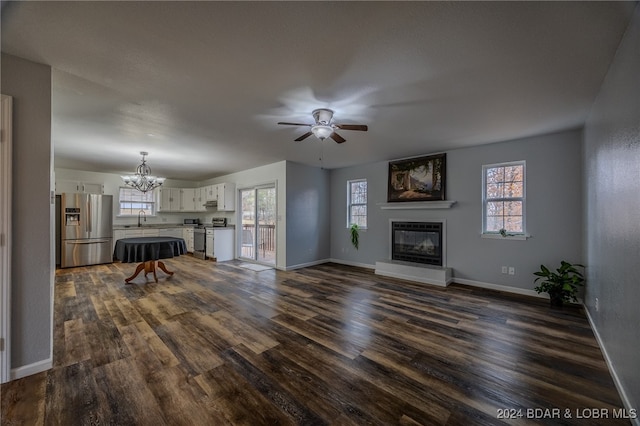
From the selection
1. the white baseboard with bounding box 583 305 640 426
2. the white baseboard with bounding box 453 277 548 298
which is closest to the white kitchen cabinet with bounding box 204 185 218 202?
the white baseboard with bounding box 453 277 548 298

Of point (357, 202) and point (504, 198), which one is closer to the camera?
point (504, 198)

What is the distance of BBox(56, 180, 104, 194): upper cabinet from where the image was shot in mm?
6730

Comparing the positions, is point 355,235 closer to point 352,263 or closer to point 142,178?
point 352,263

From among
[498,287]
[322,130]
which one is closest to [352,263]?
[498,287]

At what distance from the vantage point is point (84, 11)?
5.11 ft

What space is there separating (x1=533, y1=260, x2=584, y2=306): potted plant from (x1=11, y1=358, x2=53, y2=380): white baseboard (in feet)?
18.2

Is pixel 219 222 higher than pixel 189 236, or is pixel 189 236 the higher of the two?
pixel 219 222

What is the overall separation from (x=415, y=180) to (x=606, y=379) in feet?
12.8

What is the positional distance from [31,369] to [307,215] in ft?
16.2

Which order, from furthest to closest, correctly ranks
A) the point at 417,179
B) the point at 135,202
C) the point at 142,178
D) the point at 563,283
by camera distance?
the point at 135,202 < the point at 417,179 < the point at 142,178 < the point at 563,283

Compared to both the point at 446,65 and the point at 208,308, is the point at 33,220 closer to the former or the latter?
the point at 208,308

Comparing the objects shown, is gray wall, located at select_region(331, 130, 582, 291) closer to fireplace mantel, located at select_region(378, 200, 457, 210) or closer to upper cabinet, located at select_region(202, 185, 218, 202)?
fireplace mantel, located at select_region(378, 200, 457, 210)

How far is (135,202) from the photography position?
8.02m

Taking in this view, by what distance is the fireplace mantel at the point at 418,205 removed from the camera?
4.90 metres
